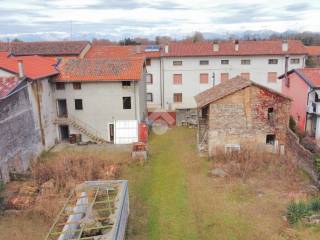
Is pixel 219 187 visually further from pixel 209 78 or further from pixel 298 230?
pixel 209 78

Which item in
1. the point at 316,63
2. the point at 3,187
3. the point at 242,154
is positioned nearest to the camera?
the point at 3,187

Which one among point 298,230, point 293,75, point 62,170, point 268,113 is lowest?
point 298,230

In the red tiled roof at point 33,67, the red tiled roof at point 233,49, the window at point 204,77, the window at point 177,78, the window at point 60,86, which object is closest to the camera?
the red tiled roof at point 33,67

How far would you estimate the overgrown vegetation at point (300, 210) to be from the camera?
15398mm

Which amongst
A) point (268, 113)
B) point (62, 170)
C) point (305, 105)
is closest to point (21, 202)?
point (62, 170)

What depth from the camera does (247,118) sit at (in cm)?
2419

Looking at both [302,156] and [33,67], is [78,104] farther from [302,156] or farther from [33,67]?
[302,156]

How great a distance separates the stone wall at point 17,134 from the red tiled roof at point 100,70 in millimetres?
5799

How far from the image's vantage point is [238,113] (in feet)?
79.2

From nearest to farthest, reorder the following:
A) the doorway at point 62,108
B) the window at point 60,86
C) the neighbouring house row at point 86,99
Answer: the neighbouring house row at point 86,99, the window at point 60,86, the doorway at point 62,108

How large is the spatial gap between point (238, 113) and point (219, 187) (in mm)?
6892

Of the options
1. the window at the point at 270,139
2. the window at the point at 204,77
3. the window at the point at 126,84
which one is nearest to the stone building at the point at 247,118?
the window at the point at 270,139

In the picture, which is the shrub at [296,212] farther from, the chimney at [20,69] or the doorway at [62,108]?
the doorway at [62,108]

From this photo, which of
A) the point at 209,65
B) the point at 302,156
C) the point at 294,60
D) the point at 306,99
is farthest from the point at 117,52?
the point at 302,156
